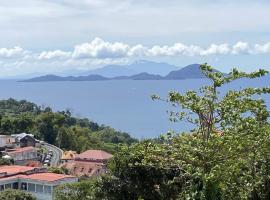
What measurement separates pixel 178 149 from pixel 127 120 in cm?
16797

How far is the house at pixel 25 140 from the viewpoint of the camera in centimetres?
5745

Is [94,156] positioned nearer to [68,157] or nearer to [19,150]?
[68,157]

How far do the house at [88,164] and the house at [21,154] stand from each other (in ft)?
15.8

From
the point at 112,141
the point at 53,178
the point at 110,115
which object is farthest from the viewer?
the point at 110,115

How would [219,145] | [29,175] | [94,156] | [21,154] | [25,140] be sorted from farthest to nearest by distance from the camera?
[25,140] < [21,154] < [94,156] < [29,175] < [219,145]

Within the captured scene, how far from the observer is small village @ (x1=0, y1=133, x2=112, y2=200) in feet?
101

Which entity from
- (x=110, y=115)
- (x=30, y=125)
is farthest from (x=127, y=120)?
(x=30, y=125)

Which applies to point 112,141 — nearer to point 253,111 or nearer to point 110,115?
point 253,111

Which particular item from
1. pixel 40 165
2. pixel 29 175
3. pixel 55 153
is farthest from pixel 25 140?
pixel 29 175

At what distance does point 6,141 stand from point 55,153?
5.29 meters

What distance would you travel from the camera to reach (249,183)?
7852mm

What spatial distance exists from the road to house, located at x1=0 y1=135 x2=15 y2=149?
441 cm

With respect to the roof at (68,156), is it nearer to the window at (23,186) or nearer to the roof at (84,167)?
the roof at (84,167)

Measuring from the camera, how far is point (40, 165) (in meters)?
47.5
